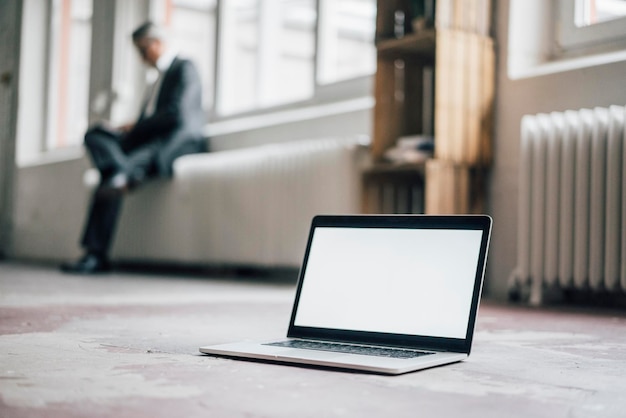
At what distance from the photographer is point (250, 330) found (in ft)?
6.63

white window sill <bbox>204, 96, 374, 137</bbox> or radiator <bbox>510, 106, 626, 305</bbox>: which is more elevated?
white window sill <bbox>204, 96, 374, 137</bbox>

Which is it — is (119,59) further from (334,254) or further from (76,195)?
(334,254)

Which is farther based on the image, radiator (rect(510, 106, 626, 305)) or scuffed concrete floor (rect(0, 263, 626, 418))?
radiator (rect(510, 106, 626, 305))

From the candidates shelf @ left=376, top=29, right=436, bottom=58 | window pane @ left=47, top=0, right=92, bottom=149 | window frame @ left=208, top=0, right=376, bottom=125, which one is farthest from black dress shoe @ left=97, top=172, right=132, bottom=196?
window pane @ left=47, top=0, right=92, bottom=149

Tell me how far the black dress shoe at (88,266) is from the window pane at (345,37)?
169 centimetres

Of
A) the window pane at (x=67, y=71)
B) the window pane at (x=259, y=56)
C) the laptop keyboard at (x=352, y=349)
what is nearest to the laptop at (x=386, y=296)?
the laptop keyboard at (x=352, y=349)

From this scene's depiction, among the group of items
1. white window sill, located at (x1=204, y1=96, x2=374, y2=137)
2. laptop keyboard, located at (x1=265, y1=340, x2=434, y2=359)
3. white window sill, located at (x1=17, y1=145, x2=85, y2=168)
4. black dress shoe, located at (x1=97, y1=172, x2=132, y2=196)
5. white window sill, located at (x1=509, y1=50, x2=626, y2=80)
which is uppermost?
white window sill, located at (x1=509, y1=50, x2=626, y2=80)

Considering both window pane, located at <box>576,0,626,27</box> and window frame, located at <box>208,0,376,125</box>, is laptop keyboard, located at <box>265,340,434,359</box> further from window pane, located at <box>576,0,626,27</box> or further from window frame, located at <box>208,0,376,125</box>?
window frame, located at <box>208,0,376,125</box>

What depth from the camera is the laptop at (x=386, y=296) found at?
141 cm

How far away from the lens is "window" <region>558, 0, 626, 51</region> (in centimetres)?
315

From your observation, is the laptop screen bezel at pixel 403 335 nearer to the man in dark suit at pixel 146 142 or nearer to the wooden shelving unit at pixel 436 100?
the wooden shelving unit at pixel 436 100

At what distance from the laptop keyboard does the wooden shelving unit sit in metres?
1.70

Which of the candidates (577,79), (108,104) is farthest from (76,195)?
(577,79)

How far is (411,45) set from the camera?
3.45 m
